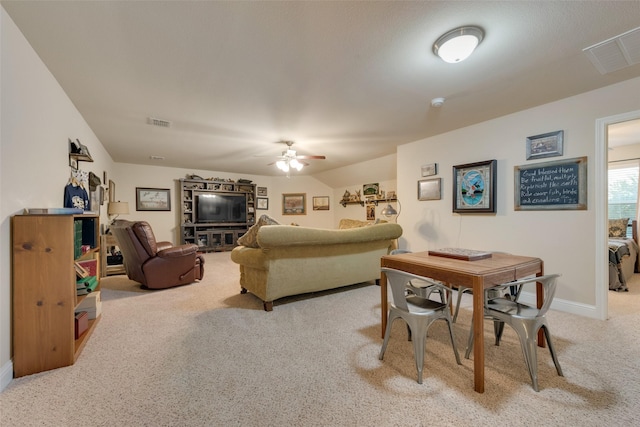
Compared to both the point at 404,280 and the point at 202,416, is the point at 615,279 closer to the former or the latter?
the point at 404,280

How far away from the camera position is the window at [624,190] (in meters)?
4.87

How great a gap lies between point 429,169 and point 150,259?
14.2ft

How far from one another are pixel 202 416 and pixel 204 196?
6.46 metres

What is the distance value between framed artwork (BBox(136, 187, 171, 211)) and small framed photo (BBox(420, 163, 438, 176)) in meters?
6.21

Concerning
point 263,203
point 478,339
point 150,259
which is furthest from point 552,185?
point 263,203

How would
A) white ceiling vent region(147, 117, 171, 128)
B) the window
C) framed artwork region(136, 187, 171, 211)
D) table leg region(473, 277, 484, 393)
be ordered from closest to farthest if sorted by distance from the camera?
table leg region(473, 277, 484, 393), white ceiling vent region(147, 117, 171, 128), the window, framed artwork region(136, 187, 171, 211)

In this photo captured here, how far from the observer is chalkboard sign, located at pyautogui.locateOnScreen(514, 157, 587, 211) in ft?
8.87

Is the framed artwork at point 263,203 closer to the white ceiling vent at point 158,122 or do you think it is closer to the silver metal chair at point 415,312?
the white ceiling vent at point 158,122

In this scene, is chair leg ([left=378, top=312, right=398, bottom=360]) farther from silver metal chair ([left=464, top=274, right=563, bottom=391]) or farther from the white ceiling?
the white ceiling

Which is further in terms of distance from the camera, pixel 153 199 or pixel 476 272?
pixel 153 199

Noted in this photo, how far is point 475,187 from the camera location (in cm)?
354

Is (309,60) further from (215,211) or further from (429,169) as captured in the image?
(215,211)

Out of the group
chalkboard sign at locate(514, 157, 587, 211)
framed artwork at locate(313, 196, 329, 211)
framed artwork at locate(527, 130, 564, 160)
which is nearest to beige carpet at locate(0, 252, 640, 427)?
chalkboard sign at locate(514, 157, 587, 211)

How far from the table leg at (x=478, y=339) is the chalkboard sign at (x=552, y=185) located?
7.08ft
